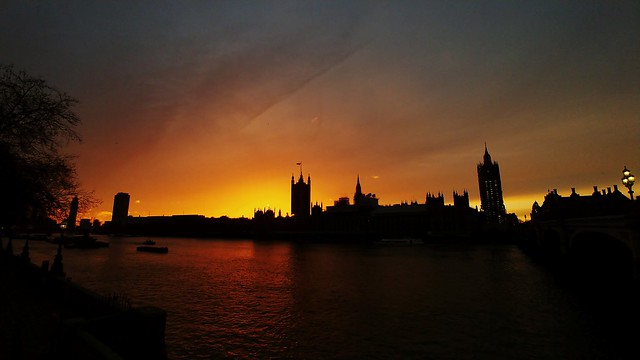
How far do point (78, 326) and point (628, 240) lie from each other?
39882 mm

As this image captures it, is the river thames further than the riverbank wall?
Yes

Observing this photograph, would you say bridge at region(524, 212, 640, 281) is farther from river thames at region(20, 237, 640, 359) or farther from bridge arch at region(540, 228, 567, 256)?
river thames at region(20, 237, 640, 359)

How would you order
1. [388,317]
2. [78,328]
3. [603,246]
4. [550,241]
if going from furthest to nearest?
[550,241], [603,246], [388,317], [78,328]

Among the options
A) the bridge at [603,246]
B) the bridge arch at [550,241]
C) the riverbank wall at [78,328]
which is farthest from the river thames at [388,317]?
the bridge arch at [550,241]

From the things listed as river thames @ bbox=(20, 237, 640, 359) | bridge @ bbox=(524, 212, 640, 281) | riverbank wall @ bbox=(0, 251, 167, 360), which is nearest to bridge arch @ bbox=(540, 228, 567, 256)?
bridge @ bbox=(524, 212, 640, 281)

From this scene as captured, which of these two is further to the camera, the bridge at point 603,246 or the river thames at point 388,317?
the bridge at point 603,246

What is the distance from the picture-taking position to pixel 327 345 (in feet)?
66.8

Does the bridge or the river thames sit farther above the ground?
the bridge

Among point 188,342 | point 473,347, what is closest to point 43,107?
point 188,342

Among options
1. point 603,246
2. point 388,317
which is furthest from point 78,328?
point 603,246

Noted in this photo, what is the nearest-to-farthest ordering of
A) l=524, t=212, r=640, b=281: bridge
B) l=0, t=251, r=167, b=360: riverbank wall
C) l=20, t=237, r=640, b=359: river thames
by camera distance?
l=0, t=251, r=167, b=360: riverbank wall < l=20, t=237, r=640, b=359: river thames < l=524, t=212, r=640, b=281: bridge

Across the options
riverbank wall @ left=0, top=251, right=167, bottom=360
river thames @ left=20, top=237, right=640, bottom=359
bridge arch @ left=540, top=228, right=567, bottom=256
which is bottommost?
river thames @ left=20, top=237, right=640, bottom=359

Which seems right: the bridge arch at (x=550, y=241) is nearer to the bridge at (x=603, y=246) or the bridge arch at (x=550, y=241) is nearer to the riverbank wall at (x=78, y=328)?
the bridge at (x=603, y=246)

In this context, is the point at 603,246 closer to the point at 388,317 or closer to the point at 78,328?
the point at 388,317
